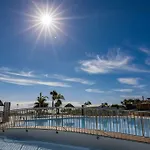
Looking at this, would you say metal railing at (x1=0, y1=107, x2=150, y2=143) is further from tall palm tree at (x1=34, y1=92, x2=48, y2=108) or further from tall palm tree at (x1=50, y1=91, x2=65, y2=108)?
tall palm tree at (x1=50, y1=91, x2=65, y2=108)

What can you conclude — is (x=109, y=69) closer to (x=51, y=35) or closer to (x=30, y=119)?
(x=51, y=35)

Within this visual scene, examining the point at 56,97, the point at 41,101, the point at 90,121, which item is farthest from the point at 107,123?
the point at 56,97

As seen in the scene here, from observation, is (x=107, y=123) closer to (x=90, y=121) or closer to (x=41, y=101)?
(x=90, y=121)

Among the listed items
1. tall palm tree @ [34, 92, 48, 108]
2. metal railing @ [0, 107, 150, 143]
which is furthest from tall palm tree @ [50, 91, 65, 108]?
metal railing @ [0, 107, 150, 143]

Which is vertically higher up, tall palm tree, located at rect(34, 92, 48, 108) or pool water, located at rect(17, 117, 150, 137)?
tall palm tree, located at rect(34, 92, 48, 108)

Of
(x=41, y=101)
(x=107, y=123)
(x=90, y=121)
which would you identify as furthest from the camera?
(x=41, y=101)

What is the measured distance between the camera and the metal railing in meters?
5.44

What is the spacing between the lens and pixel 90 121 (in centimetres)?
677

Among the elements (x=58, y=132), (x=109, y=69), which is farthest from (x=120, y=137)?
(x=109, y=69)

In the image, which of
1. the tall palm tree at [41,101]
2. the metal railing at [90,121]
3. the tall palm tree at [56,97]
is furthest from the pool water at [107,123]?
the tall palm tree at [56,97]

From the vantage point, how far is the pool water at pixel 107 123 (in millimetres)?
5445

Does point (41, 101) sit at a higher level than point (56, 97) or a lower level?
lower

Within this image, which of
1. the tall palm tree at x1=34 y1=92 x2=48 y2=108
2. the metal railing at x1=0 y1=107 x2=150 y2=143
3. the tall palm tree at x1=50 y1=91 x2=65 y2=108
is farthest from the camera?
the tall palm tree at x1=50 y1=91 x2=65 y2=108

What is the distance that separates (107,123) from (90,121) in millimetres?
689
